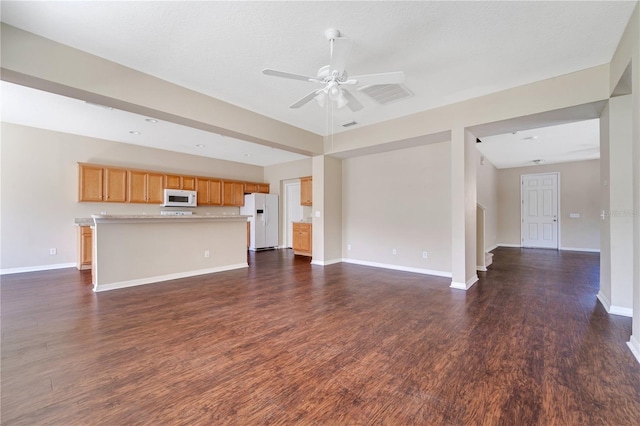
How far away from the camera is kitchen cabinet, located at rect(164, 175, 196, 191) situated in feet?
21.6

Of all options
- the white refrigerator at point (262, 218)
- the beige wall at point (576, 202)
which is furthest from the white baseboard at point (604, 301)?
the white refrigerator at point (262, 218)

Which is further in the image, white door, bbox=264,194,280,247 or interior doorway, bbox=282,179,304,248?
interior doorway, bbox=282,179,304,248

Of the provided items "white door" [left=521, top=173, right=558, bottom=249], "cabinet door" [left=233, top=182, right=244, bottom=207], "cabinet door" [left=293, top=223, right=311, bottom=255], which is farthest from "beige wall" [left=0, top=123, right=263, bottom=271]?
"white door" [left=521, top=173, right=558, bottom=249]

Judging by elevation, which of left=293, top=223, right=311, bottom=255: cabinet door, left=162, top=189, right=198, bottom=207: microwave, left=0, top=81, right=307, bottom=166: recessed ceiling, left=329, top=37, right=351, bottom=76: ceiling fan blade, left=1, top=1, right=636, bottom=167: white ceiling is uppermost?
left=1, top=1, right=636, bottom=167: white ceiling

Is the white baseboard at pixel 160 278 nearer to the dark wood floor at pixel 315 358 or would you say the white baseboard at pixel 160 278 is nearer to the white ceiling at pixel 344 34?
the dark wood floor at pixel 315 358

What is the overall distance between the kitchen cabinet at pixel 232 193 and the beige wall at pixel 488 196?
256 inches

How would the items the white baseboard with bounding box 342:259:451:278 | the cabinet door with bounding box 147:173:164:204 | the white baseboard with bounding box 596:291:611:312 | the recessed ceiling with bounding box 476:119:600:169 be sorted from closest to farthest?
the white baseboard with bounding box 596:291:611:312, the white baseboard with bounding box 342:259:451:278, the recessed ceiling with bounding box 476:119:600:169, the cabinet door with bounding box 147:173:164:204

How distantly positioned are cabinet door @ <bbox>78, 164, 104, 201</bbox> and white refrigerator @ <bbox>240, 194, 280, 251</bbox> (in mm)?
3501

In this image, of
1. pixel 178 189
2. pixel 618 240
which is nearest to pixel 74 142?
pixel 178 189

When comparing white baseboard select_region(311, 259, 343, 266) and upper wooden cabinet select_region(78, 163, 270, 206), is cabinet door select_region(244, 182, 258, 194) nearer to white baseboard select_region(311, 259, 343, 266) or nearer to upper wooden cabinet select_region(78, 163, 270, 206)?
upper wooden cabinet select_region(78, 163, 270, 206)

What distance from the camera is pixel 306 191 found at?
297 inches

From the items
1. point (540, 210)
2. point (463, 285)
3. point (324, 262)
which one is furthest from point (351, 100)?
point (540, 210)

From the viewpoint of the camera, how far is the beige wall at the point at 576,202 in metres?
7.55

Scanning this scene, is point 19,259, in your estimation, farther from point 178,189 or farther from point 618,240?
point 618,240
